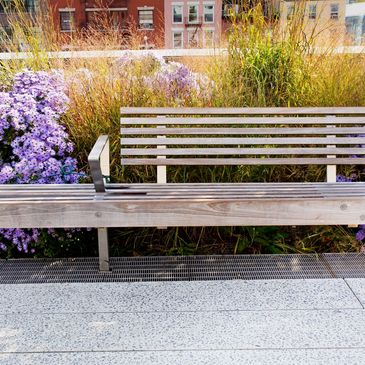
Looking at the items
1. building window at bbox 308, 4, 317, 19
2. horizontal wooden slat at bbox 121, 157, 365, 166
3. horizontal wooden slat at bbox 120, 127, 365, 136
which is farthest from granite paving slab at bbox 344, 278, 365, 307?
building window at bbox 308, 4, 317, 19

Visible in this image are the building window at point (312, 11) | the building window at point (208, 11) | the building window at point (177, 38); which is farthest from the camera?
the building window at point (208, 11)

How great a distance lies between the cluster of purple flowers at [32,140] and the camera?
2.82 meters

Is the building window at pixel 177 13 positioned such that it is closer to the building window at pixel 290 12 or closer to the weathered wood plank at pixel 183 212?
the building window at pixel 290 12

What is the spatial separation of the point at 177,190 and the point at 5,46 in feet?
7.67

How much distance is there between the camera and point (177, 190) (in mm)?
2555

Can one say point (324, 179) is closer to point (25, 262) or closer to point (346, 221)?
point (346, 221)

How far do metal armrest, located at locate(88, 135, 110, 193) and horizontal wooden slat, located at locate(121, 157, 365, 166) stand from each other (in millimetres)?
119

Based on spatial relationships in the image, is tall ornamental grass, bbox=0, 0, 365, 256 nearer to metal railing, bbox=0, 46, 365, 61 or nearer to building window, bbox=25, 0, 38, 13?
metal railing, bbox=0, 46, 365, 61

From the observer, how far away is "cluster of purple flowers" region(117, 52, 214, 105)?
3.28m

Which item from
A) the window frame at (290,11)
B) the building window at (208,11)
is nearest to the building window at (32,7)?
the window frame at (290,11)

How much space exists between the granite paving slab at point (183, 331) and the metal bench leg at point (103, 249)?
0.43 m

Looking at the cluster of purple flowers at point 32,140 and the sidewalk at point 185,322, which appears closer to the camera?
the sidewalk at point 185,322

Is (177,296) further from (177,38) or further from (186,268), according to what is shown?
(177,38)

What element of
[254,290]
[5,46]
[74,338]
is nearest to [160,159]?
[254,290]
